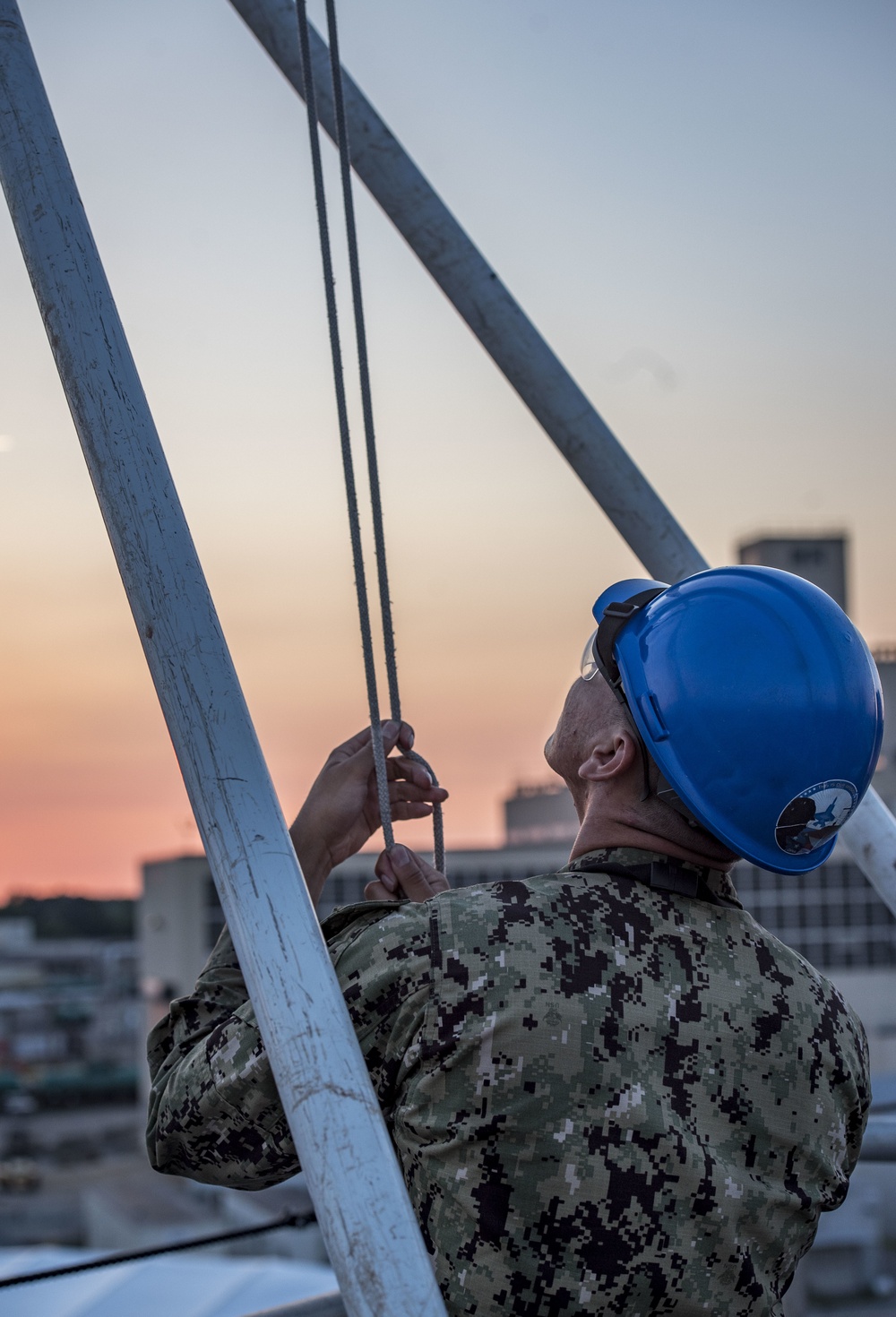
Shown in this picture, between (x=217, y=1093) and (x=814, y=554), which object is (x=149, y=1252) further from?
(x=814, y=554)

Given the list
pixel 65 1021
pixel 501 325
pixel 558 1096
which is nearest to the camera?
pixel 558 1096

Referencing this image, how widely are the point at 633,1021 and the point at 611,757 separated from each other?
0.44m

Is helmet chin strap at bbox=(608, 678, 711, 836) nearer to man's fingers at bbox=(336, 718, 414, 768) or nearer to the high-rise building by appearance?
man's fingers at bbox=(336, 718, 414, 768)

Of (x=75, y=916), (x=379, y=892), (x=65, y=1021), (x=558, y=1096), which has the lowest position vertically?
(x=75, y=916)

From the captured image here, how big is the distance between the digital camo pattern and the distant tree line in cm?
12536

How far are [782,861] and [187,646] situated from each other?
1019mm

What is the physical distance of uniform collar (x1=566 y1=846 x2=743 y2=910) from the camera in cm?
202

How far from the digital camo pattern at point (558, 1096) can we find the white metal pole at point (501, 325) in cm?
114

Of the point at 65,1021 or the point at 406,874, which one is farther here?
the point at 65,1021

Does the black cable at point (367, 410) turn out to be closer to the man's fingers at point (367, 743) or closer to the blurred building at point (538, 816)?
the man's fingers at point (367, 743)

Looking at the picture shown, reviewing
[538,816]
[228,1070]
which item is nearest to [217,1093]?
[228,1070]

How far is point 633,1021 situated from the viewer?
1859mm

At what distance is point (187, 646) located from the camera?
1607 millimetres

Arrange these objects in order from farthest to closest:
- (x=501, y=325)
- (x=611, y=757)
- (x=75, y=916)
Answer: (x=75, y=916)
(x=501, y=325)
(x=611, y=757)
